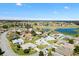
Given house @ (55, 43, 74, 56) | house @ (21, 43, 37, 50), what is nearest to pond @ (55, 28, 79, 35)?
house @ (55, 43, 74, 56)

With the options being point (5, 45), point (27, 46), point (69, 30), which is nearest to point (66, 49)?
point (69, 30)

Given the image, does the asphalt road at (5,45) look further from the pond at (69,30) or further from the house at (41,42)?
the pond at (69,30)

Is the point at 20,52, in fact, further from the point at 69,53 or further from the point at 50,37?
the point at 69,53

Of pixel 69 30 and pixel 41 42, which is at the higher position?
pixel 69 30

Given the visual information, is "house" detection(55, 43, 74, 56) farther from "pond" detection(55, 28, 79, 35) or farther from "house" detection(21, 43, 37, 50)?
"house" detection(21, 43, 37, 50)

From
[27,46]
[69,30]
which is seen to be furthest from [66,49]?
[27,46]

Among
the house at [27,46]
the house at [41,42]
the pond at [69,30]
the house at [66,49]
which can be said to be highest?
the pond at [69,30]

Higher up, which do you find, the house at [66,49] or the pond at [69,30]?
the pond at [69,30]

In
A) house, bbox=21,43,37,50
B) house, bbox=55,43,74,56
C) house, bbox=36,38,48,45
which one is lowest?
house, bbox=55,43,74,56

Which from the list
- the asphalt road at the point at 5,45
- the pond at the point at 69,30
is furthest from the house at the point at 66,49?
the asphalt road at the point at 5,45

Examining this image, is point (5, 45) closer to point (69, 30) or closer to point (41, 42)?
point (41, 42)

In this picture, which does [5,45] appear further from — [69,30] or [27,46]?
[69,30]
